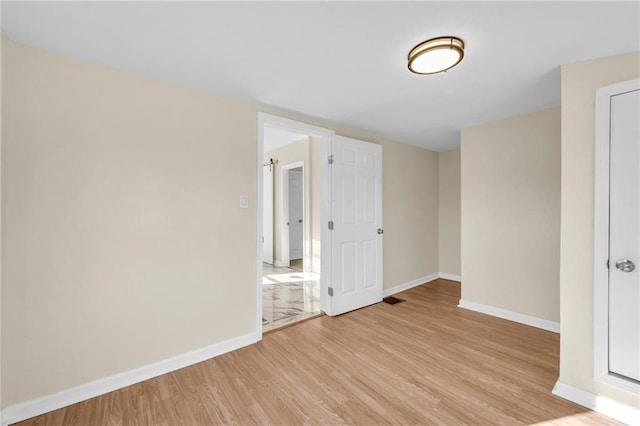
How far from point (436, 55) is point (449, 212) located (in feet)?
11.7

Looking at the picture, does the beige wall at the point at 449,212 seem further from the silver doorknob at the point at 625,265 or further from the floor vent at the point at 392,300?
the silver doorknob at the point at 625,265

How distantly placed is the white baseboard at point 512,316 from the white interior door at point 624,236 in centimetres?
122

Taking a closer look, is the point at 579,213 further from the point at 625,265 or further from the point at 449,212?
the point at 449,212

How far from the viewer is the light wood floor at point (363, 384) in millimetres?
1632

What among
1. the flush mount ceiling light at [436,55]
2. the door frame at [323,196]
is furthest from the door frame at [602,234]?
the door frame at [323,196]

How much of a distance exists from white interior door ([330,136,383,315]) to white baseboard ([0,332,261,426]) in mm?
1275

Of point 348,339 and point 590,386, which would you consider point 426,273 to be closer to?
point 348,339

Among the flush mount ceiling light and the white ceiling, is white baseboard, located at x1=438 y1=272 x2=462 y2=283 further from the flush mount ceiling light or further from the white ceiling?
the flush mount ceiling light

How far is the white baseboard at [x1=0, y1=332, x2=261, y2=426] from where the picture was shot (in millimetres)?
1607

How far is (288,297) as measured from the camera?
149 inches

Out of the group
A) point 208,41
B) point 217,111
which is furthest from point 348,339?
point 208,41

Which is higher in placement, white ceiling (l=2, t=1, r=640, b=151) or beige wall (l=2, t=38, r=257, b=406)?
white ceiling (l=2, t=1, r=640, b=151)

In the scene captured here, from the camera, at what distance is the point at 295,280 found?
182 inches

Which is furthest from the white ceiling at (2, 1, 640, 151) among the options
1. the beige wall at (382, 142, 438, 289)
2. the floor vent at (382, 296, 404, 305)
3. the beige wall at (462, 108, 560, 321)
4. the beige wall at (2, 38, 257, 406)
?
the floor vent at (382, 296, 404, 305)
